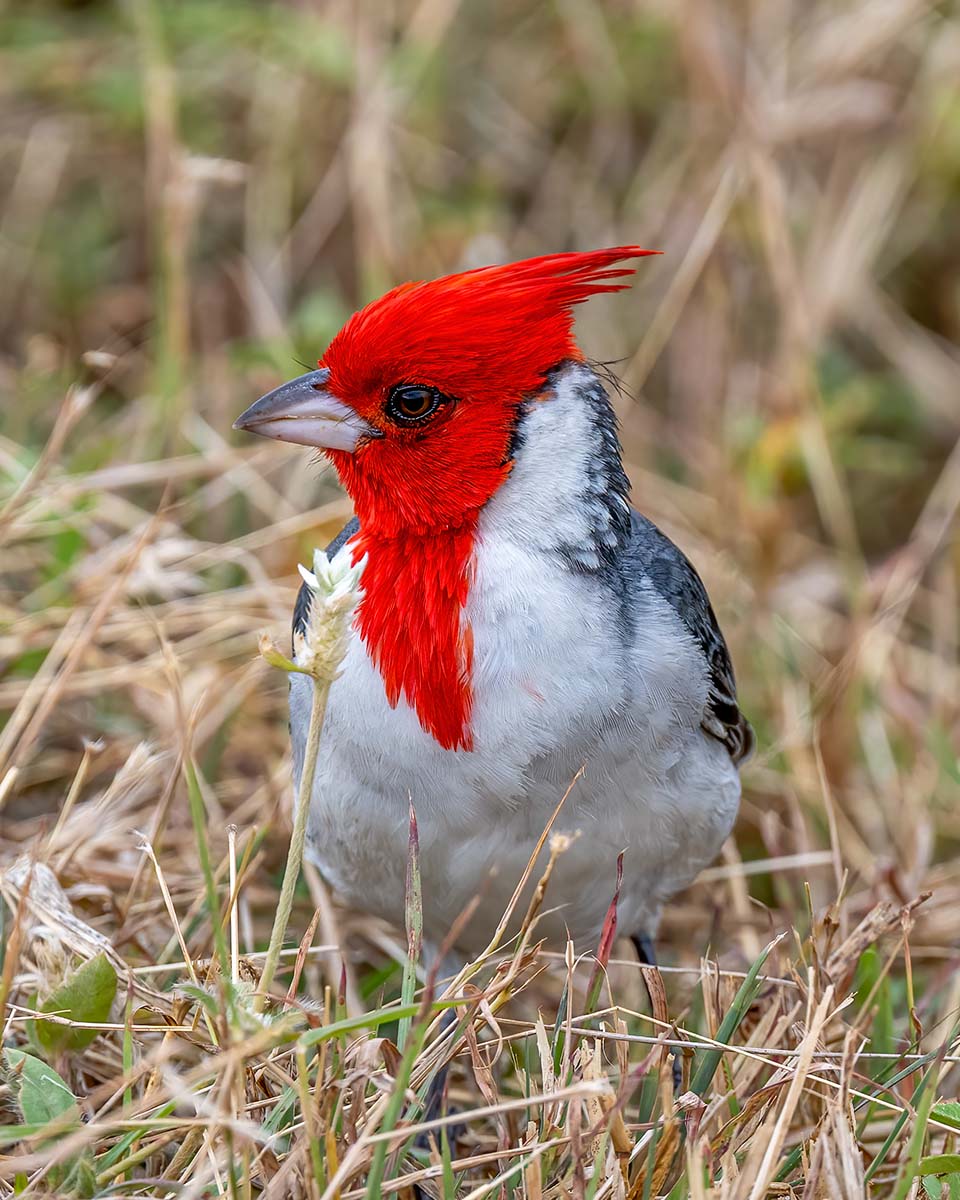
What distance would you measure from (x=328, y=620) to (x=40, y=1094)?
0.87 m

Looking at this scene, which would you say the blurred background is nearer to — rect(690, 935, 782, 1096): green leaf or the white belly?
the white belly

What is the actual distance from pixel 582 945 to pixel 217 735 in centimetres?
112

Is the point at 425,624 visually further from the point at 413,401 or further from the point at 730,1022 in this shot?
the point at 730,1022

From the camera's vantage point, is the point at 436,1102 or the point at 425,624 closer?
the point at 425,624

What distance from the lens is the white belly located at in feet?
8.82

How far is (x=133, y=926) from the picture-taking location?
3.04m

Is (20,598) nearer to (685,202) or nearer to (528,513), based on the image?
(528,513)

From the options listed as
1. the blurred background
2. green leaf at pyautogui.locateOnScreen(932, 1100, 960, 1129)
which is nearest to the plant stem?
green leaf at pyautogui.locateOnScreen(932, 1100, 960, 1129)

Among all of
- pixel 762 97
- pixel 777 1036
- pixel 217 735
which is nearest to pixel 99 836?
pixel 217 735

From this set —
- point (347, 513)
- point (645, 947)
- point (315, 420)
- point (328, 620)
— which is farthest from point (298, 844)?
point (347, 513)

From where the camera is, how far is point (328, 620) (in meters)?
2.11

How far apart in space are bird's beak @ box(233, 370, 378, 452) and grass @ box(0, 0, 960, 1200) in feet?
1.69

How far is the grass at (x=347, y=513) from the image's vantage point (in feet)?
7.80

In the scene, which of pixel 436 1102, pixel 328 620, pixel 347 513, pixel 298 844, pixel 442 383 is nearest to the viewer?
pixel 328 620
